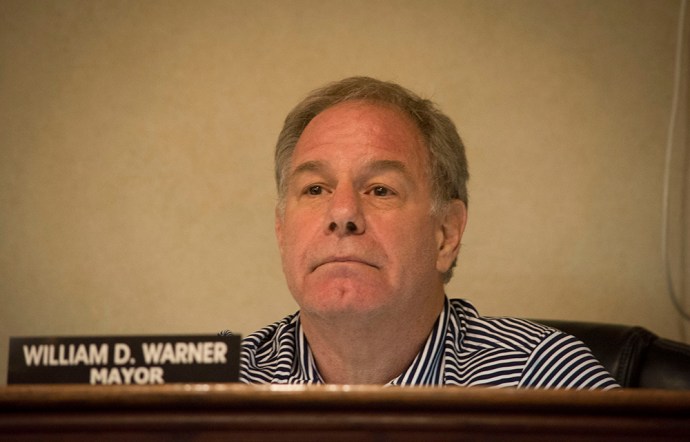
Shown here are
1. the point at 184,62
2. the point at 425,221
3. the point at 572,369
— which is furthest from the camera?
the point at 184,62

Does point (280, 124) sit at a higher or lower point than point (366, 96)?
higher

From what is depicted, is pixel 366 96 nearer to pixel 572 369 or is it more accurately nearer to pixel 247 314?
pixel 572 369

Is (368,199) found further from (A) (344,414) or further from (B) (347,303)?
(A) (344,414)

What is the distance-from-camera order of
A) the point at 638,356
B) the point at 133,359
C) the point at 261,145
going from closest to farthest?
the point at 133,359
the point at 638,356
the point at 261,145

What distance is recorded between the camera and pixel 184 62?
190 centimetres

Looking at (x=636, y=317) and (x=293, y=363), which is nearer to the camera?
(x=293, y=363)

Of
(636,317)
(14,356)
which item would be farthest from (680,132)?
(14,356)

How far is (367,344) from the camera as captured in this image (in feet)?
4.15

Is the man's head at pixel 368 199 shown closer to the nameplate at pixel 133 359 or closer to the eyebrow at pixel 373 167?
the eyebrow at pixel 373 167

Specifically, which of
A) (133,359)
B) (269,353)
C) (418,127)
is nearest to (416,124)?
(418,127)

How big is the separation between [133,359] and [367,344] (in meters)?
0.58

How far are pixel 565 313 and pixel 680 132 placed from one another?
55 centimetres

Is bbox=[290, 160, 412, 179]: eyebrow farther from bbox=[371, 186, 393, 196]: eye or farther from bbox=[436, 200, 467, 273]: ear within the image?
bbox=[436, 200, 467, 273]: ear

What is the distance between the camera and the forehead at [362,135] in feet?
4.34
